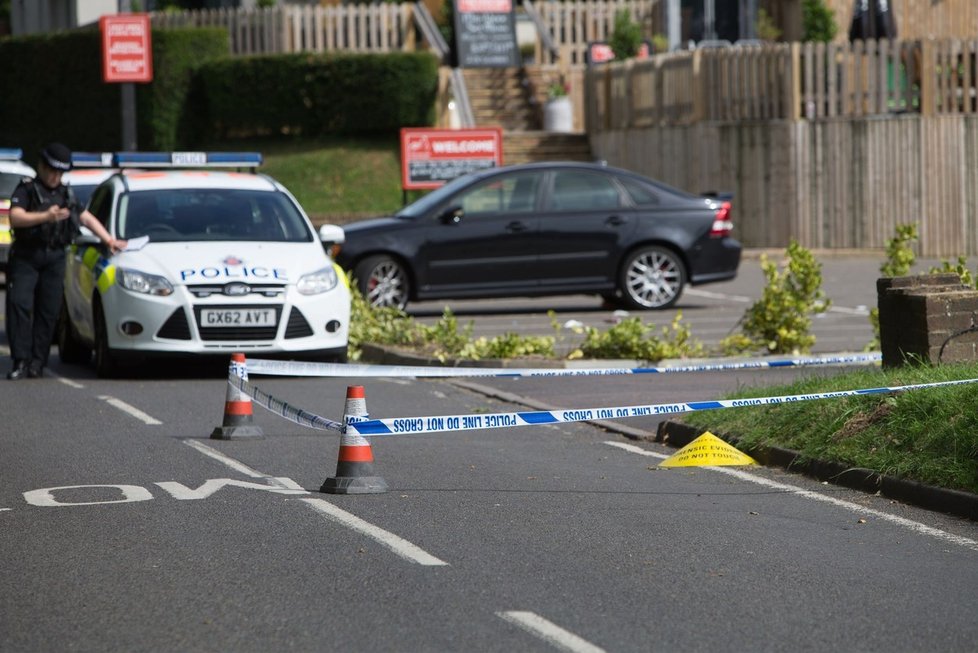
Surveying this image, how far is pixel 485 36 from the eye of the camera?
3950cm

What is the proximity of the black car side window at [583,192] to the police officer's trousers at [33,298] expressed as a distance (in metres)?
7.36

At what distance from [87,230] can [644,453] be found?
595 centimetres

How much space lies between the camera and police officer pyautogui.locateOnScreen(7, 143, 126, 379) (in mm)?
13820

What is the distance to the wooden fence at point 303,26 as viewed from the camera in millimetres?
38562

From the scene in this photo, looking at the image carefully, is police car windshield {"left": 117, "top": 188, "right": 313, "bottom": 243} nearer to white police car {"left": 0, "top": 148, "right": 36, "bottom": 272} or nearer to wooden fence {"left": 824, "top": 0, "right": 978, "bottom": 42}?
white police car {"left": 0, "top": 148, "right": 36, "bottom": 272}

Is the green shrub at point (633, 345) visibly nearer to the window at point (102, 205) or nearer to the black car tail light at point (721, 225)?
the window at point (102, 205)

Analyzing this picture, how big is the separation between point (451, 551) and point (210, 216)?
8203 mm

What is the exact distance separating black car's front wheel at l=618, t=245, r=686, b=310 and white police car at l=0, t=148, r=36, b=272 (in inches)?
334

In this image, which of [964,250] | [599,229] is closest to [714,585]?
[599,229]

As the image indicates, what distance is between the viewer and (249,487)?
8711 mm

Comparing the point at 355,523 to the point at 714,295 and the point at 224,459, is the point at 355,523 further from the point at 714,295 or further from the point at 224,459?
the point at 714,295

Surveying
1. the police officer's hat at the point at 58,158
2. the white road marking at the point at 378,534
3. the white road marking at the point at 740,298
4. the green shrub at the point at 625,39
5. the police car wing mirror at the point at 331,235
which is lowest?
the white road marking at the point at 378,534

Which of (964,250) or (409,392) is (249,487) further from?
(964,250)

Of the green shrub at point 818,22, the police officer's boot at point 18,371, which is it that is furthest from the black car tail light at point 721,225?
the green shrub at point 818,22
